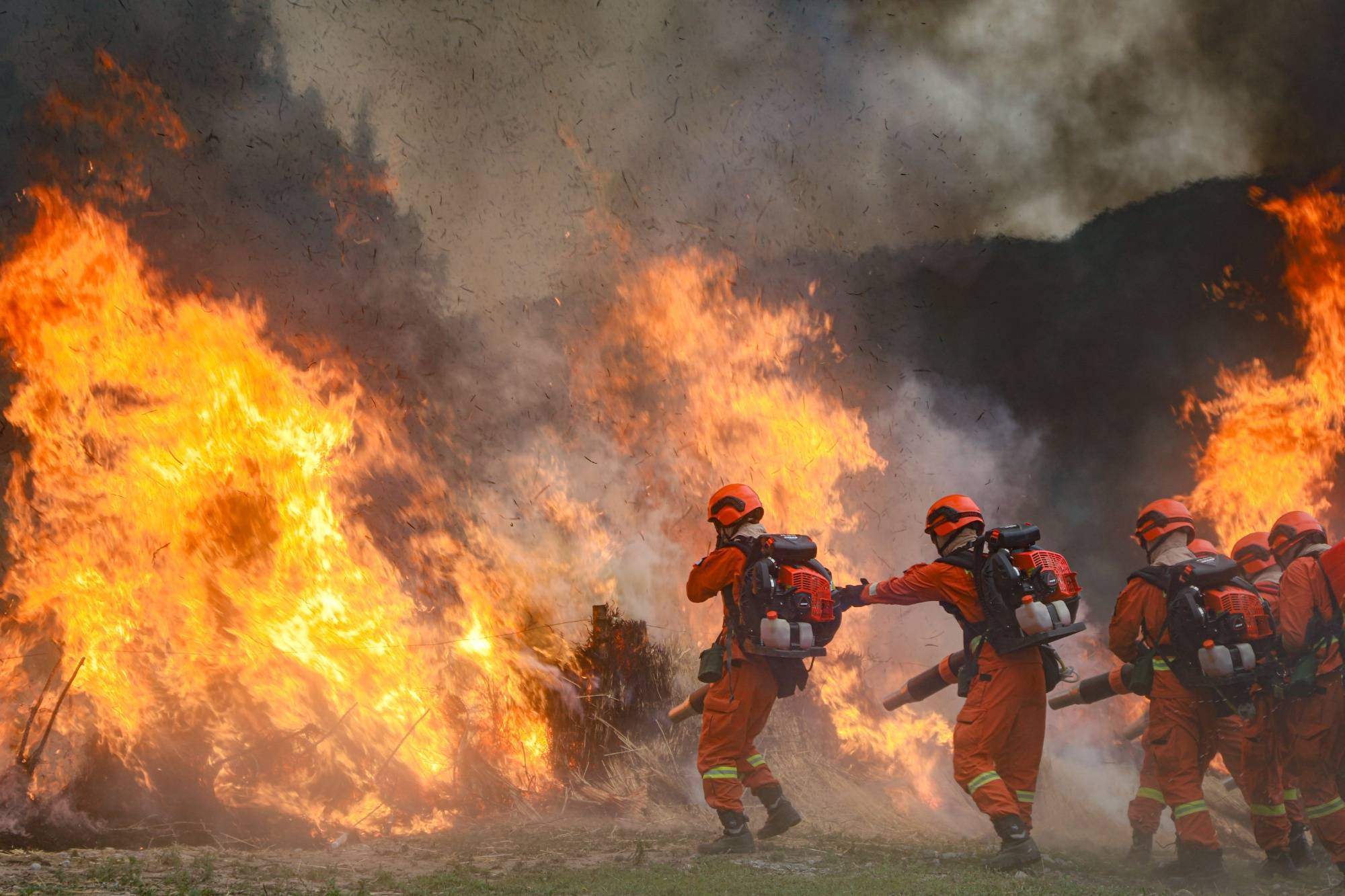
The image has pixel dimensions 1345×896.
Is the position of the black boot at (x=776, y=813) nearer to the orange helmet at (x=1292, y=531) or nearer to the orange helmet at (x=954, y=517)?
the orange helmet at (x=954, y=517)

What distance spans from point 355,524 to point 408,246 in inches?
140

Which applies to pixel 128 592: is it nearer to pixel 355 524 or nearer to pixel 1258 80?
pixel 355 524

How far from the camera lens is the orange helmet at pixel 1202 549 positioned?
8.14m

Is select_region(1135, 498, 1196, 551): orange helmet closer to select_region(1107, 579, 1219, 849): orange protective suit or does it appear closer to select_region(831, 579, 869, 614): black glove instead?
select_region(1107, 579, 1219, 849): orange protective suit

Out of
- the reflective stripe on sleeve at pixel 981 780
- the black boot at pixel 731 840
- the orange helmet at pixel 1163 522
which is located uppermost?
the orange helmet at pixel 1163 522

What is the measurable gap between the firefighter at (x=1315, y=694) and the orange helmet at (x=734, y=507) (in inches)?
152

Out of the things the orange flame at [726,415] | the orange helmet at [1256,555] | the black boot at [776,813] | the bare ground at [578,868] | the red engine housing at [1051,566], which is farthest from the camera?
the orange flame at [726,415]

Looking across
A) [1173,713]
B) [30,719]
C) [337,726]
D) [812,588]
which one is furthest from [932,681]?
[30,719]

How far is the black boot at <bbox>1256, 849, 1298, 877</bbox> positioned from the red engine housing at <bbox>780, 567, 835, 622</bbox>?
371 centimetres

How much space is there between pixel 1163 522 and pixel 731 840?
13.5ft

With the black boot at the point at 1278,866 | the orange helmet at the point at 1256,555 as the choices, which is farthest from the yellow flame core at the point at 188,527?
the orange helmet at the point at 1256,555

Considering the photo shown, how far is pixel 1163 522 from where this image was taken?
27.3 ft

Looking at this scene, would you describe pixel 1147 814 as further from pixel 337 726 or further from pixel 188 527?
pixel 188 527

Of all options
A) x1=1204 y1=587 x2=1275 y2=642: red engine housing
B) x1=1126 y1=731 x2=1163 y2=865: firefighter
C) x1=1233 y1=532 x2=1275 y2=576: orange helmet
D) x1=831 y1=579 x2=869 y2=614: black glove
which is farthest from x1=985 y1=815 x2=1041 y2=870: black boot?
x1=1233 y1=532 x2=1275 y2=576: orange helmet
